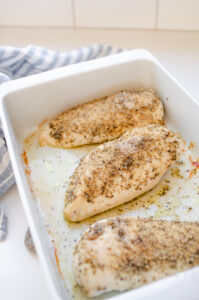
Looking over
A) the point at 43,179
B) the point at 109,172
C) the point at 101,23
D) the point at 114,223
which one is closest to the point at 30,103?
the point at 43,179

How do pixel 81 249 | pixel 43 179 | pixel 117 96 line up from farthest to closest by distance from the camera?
pixel 117 96
pixel 43 179
pixel 81 249

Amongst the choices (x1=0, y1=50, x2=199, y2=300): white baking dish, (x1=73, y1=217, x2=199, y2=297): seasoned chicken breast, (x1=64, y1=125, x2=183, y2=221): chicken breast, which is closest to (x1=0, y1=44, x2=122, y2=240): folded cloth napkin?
(x1=0, y1=50, x2=199, y2=300): white baking dish

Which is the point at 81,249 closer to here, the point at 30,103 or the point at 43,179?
the point at 43,179

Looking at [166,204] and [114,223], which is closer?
[114,223]

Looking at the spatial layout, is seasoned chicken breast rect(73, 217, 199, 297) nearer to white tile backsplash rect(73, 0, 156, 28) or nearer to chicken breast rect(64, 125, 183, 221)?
chicken breast rect(64, 125, 183, 221)

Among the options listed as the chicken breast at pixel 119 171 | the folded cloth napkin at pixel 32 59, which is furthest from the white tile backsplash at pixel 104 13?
the chicken breast at pixel 119 171
